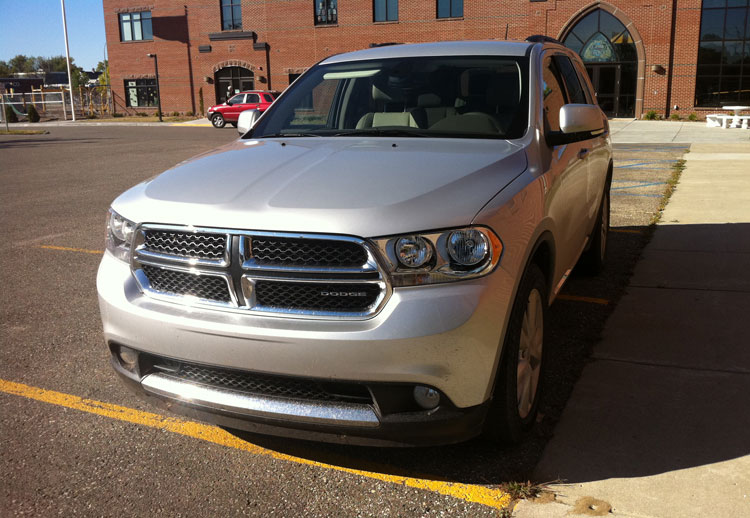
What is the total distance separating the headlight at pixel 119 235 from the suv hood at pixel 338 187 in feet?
0.23

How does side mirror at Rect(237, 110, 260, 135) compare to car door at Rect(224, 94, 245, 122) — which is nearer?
side mirror at Rect(237, 110, 260, 135)

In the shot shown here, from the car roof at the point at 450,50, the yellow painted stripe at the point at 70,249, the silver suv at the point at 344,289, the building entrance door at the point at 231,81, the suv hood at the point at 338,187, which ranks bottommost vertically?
the yellow painted stripe at the point at 70,249

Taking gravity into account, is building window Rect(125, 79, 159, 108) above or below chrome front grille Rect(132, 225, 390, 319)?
above

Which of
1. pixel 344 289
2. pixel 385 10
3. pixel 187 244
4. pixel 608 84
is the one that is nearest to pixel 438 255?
pixel 344 289

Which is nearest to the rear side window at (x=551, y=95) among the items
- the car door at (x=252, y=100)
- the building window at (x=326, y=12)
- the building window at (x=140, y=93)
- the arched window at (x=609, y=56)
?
the car door at (x=252, y=100)

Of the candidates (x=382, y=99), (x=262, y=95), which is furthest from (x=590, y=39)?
(x=382, y=99)

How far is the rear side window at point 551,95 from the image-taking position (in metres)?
4.09

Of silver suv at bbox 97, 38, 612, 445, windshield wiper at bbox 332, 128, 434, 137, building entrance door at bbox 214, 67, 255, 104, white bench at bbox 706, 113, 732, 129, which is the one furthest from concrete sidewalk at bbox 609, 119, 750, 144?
building entrance door at bbox 214, 67, 255, 104

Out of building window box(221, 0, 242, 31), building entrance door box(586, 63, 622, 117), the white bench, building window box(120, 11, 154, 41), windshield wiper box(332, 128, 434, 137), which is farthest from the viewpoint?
building window box(120, 11, 154, 41)

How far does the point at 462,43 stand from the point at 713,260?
11.7 feet

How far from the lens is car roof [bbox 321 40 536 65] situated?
441 cm

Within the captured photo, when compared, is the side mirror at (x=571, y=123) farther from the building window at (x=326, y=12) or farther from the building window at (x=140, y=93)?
the building window at (x=140, y=93)

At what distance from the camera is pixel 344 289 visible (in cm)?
272

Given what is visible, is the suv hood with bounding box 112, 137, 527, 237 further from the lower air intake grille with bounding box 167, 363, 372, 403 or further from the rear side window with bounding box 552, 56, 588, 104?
the rear side window with bounding box 552, 56, 588, 104
